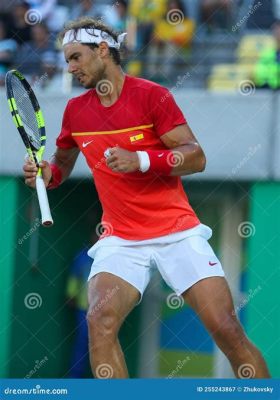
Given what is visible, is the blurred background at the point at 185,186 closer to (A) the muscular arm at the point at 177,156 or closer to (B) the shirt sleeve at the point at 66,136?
(B) the shirt sleeve at the point at 66,136

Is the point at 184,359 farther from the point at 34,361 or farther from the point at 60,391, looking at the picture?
the point at 60,391

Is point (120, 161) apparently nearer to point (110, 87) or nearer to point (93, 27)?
point (110, 87)

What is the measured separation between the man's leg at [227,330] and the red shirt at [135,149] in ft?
1.27

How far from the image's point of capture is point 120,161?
5605 mm

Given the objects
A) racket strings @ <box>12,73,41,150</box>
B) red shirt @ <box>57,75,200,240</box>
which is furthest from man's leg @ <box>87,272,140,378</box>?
racket strings @ <box>12,73,41,150</box>

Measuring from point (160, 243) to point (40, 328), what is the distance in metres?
4.43

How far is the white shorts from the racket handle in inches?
17.6

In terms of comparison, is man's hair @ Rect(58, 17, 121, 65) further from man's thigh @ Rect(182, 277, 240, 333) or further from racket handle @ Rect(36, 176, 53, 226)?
man's thigh @ Rect(182, 277, 240, 333)

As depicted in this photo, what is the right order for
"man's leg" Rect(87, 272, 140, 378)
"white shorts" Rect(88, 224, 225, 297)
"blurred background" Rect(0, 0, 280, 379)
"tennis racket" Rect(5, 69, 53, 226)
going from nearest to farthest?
"man's leg" Rect(87, 272, 140, 378), "white shorts" Rect(88, 224, 225, 297), "tennis racket" Rect(5, 69, 53, 226), "blurred background" Rect(0, 0, 280, 379)

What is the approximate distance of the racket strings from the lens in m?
6.17

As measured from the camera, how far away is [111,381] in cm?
544

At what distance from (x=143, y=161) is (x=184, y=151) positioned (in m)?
0.21

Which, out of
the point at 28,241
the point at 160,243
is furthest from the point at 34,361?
the point at 160,243

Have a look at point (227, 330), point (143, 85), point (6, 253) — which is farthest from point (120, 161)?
point (6, 253)
